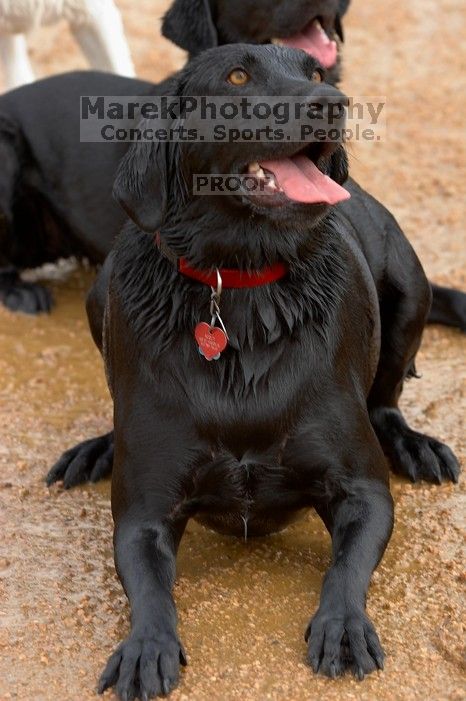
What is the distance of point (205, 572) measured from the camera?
3.50 metres

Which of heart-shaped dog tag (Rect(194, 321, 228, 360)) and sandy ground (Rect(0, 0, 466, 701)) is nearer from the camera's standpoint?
sandy ground (Rect(0, 0, 466, 701))

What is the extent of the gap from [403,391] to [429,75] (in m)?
4.17

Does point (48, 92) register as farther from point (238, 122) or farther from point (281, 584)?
point (281, 584)

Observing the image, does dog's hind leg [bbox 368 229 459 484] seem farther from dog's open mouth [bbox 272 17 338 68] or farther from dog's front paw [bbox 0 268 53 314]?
dog's front paw [bbox 0 268 53 314]

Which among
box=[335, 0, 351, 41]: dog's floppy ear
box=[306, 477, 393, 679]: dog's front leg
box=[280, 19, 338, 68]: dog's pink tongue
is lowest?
box=[306, 477, 393, 679]: dog's front leg

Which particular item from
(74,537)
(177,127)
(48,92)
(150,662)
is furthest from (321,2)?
(150,662)

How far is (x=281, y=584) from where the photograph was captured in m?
3.42

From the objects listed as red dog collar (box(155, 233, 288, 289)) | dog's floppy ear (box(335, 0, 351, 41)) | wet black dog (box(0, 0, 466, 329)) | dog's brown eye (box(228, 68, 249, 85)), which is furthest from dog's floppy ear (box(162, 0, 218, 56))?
red dog collar (box(155, 233, 288, 289))

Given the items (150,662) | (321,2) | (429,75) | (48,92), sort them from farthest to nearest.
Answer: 1. (429,75)
2. (48,92)
3. (321,2)
4. (150,662)

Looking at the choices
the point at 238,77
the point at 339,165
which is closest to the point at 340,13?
the point at 339,165

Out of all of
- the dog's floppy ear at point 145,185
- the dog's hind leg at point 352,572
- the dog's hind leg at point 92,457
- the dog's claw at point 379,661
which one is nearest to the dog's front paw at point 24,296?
the dog's hind leg at point 92,457

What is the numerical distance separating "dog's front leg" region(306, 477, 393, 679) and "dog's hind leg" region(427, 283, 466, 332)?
72.1 inches

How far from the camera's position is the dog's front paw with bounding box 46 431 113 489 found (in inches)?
161

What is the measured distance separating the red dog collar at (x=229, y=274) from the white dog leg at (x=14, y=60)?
3.49 metres
